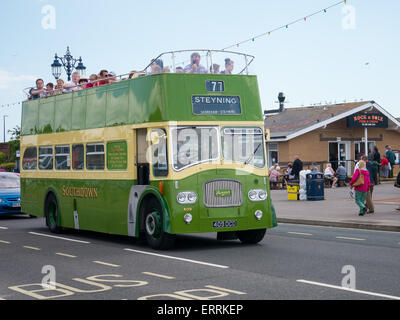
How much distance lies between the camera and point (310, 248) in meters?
13.7

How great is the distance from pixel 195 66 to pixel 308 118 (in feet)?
99.5

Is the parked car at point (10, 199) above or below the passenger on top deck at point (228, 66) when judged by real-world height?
below

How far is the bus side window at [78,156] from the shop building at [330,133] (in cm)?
2444

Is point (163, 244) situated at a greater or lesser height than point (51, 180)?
lesser

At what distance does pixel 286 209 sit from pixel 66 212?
903 centimetres

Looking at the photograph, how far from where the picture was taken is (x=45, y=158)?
18547 millimetres

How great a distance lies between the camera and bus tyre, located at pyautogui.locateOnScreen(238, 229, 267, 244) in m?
14.4

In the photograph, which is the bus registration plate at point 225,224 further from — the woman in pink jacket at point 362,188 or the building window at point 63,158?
the woman in pink jacket at point 362,188

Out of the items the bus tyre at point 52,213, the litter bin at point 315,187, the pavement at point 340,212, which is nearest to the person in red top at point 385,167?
the pavement at point 340,212

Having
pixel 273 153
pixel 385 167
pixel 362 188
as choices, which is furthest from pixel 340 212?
pixel 273 153

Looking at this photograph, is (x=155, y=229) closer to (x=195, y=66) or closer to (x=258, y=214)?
(x=258, y=214)

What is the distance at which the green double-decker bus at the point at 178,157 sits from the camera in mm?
13281
